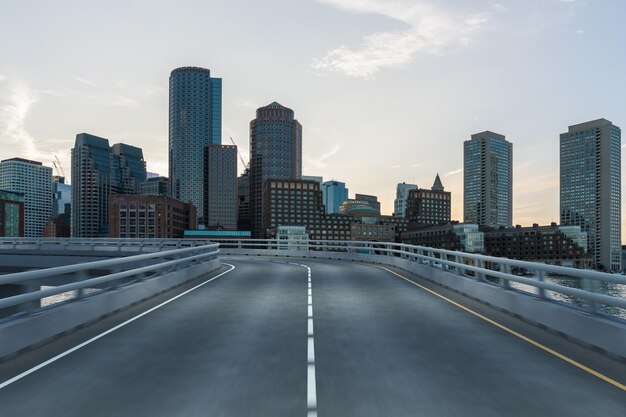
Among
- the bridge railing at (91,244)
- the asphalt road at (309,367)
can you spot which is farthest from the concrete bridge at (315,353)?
the bridge railing at (91,244)

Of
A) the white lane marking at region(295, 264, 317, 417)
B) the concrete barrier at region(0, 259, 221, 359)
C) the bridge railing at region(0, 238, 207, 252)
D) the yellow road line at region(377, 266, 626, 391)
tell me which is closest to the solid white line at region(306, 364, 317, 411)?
the white lane marking at region(295, 264, 317, 417)

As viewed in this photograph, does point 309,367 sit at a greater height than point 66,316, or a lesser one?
lesser

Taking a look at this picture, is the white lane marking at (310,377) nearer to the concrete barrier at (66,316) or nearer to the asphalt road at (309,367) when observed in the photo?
the asphalt road at (309,367)

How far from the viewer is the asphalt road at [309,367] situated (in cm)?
545

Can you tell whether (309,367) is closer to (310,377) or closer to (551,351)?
(310,377)

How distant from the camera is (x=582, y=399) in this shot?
572cm

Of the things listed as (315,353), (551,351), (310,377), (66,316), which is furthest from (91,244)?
(551,351)

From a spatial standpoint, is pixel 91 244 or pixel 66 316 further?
pixel 91 244

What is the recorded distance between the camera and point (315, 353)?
7.89 metres

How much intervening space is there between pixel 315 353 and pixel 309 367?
0.86 m

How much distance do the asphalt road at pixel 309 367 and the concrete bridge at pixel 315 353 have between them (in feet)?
0.10

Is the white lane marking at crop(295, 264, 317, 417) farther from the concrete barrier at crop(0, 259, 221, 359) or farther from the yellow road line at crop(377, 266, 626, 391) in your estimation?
the concrete barrier at crop(0, 259, 221, 359)

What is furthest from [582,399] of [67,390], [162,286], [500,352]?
[162,286]

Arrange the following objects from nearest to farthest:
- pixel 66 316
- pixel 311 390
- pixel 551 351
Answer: pixel 311 390, pixel 551 351, pixel 66 316
